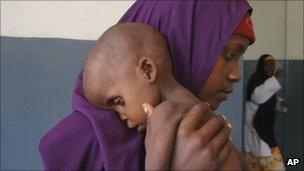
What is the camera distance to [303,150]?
397 cm

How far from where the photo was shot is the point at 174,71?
70 cm

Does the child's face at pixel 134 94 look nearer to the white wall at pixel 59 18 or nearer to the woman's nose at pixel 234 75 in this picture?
the woman's nose at pixel 234 75

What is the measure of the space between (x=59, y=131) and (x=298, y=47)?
3.70 m

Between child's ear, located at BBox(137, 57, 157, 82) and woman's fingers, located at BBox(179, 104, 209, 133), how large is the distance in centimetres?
9

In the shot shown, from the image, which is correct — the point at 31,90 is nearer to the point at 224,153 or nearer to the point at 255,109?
the point at 224,153

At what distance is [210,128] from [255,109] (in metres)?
3.05

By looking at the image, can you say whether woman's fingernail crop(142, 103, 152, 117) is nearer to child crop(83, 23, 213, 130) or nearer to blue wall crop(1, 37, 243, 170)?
child crop(83, 23, 213, 130)

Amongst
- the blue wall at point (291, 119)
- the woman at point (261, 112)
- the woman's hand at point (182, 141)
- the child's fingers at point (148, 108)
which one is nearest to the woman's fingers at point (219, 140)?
the woman's hand at point (182, 141)

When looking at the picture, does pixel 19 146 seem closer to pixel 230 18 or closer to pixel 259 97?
pixel 230 18

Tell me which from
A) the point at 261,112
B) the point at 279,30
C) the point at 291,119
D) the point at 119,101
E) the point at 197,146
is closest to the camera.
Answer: the point at 197,146

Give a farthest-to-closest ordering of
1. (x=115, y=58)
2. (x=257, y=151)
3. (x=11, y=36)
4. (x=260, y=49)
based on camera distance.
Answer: (x=260, y=49)
(x=257, y=151)
(x=11, y=36)
(x=115, y=58)

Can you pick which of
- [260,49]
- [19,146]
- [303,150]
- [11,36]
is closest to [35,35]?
[11,36]

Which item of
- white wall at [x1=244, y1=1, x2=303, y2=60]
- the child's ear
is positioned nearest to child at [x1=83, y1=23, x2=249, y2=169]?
the child's ear

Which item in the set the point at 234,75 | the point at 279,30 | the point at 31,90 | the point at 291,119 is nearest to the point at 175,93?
the point at 234,75
